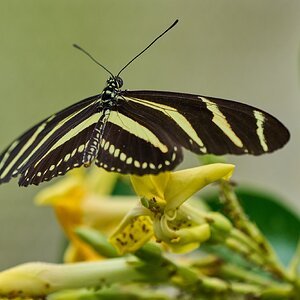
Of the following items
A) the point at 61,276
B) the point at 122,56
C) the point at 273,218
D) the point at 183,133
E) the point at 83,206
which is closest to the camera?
the point at 183,133

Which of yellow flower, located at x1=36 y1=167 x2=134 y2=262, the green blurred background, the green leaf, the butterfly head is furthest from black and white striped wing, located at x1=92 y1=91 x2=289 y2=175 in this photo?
the green blurred background

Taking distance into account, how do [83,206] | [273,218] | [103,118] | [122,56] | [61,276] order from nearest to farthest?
[103,118]
[61,276]
[83,206]
[273,218]
[122,56]

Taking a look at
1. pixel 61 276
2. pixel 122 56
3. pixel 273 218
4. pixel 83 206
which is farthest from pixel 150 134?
pixel 122 56

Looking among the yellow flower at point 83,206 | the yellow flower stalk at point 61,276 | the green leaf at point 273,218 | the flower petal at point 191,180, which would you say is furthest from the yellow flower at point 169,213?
the green leaf at point 273,218

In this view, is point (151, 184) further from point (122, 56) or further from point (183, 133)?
point (122, 56)

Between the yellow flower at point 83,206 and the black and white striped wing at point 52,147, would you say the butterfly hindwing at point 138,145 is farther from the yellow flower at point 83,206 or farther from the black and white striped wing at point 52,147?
the yellow flower at point 83,206
